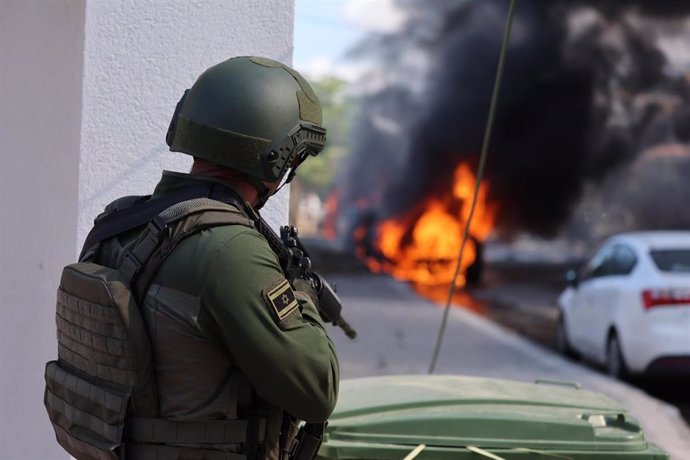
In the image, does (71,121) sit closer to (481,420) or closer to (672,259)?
(481,420)

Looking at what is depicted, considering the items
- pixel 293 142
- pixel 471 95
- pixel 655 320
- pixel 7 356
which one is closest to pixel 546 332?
pixel 655 320

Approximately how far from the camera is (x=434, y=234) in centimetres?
2252

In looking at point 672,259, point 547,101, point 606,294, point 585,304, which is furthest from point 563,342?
point 547,101

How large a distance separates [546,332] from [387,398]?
1016cm

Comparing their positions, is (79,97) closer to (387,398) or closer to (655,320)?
(387,398)

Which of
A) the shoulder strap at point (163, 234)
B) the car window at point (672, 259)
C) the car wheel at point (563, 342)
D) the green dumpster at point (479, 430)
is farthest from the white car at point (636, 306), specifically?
the shoulder strap at point (163, 234)

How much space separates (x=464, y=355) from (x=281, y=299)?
25.1 ft

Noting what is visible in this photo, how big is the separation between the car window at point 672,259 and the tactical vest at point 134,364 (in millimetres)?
7275

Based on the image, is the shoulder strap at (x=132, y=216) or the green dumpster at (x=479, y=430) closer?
the shoulder strap at (x=132, y=216)

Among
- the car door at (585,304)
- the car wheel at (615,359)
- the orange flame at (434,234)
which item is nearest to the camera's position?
the car wheel at (615,359)

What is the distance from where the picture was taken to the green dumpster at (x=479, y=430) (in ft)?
8.86

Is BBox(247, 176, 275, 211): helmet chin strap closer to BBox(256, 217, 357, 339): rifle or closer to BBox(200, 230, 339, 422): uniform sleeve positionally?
BBox(256, 217, 357, 339): rifle

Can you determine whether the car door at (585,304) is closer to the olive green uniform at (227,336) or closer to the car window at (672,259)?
the car window at (672,259)

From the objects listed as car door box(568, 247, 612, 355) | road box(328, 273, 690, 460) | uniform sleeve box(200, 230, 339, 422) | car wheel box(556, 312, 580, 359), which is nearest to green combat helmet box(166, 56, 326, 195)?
uniform sleeve box(200, 230, 339, 422)
